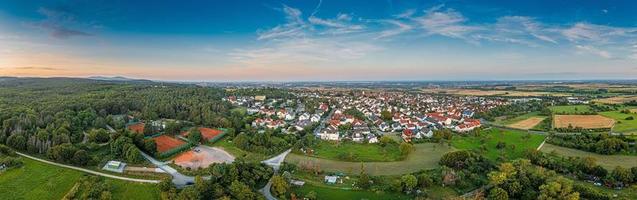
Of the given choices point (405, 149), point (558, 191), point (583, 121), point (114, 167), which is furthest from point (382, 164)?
point (583, 121)

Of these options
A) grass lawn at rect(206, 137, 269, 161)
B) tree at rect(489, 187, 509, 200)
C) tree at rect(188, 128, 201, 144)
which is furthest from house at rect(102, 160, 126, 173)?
tree at rect(489, 187, 509, 200)

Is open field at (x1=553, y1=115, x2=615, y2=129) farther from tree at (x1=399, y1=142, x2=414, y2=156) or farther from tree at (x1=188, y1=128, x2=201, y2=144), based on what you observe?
tree at (x1=188, y1=128, x2=201, y2=144)

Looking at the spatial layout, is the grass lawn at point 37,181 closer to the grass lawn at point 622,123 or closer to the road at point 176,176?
the road at point 176,176

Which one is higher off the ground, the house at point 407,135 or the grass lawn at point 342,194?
the house at point 407,135

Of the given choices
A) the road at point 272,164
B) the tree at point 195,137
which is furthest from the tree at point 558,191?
the tree at point 195,137

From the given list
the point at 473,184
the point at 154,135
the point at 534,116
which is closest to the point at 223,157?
the point at 154,135
